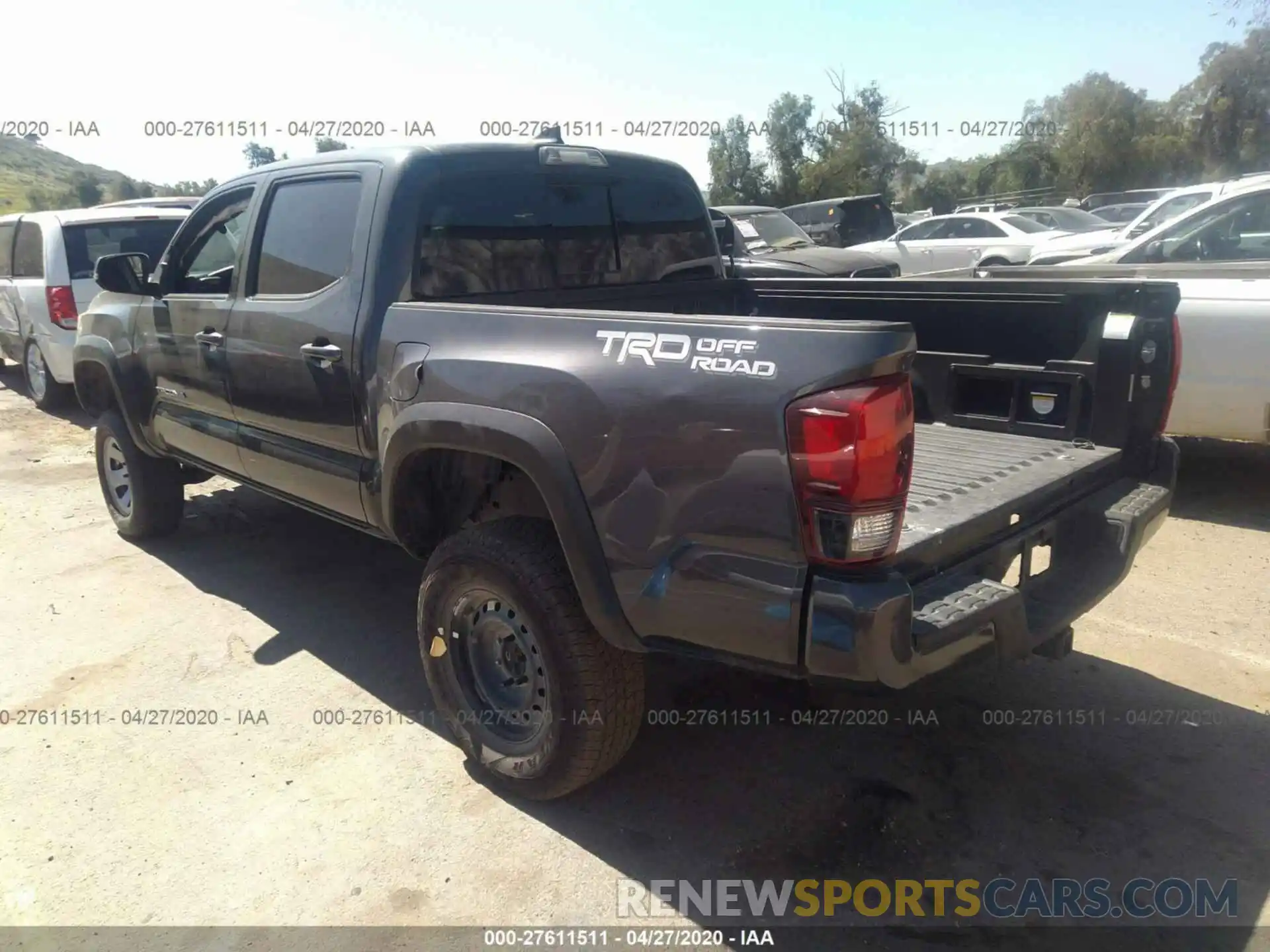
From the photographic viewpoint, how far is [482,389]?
287cm

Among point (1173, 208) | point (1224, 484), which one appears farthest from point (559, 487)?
point (1173, 208)

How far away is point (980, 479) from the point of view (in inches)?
118

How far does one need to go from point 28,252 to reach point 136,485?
203 inches

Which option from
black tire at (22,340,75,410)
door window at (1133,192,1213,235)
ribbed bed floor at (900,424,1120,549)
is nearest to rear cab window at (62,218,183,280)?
black tire at (22,340,75,410)

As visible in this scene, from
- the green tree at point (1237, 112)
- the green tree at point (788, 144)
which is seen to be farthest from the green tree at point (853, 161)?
the green tree at point (1237, 112)

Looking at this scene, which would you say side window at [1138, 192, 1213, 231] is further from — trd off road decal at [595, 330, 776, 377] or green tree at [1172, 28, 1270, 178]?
green tree at [1172, 28, 1270, 178]

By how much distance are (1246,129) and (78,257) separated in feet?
145

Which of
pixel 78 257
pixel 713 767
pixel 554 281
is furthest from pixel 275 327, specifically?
pixel 78 257

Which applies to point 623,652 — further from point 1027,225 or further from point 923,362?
point 1027,225

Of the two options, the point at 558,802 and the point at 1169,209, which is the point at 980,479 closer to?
the point at 558,802

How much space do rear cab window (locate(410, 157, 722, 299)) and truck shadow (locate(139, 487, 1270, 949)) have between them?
167 cm

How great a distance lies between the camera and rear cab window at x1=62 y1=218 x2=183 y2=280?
845 cm

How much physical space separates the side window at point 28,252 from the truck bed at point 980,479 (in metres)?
8.44

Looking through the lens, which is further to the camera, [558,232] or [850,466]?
[558,232]
